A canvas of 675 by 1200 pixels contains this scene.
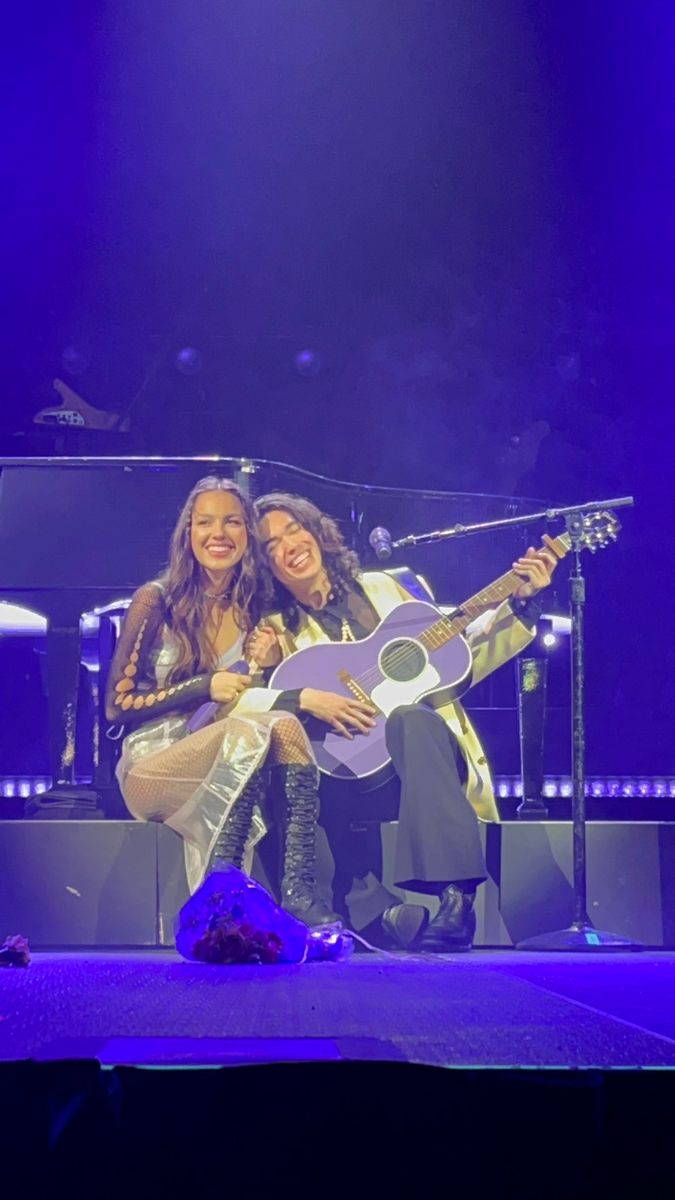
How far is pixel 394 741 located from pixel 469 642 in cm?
46

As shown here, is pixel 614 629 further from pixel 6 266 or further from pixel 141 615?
pixel 6 266

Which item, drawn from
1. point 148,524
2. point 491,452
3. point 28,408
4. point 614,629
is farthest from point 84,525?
point 614,629

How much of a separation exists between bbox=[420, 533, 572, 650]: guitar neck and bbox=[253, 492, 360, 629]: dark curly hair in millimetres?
342

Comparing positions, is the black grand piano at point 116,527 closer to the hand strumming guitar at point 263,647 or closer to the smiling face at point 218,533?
the smiling face at point 218,533

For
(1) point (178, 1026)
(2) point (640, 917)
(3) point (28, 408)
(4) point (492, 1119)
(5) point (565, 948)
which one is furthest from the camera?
(3) point (28, 408)

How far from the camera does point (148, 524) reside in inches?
172

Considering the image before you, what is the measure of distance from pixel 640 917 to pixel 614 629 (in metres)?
1.27

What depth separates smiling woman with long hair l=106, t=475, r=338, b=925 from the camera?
3934 mm

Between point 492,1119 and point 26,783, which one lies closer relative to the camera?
point 492,1119

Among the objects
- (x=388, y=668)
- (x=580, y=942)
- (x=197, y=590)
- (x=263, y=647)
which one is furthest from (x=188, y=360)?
(x=580, y=942)

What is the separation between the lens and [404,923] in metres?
4.02

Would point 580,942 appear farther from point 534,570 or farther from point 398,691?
point 534,570

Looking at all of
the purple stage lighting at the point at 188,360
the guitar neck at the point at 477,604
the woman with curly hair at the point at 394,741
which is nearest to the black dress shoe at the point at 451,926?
the woman with curly hair at the point at 394,741

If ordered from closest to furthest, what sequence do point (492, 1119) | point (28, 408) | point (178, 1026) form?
point (492, 1119) < point (178, 1026) < point (28, 408)
